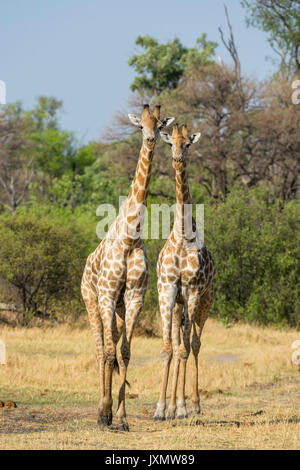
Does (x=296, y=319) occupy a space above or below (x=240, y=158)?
below

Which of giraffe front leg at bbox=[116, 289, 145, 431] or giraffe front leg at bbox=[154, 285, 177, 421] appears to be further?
giraffe front leg at bbox=[154, 285, 177, 421]

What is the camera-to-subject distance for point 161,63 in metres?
41.0

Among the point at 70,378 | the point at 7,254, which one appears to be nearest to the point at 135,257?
the point at 70,378

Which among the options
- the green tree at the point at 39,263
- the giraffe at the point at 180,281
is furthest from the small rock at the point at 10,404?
the green tree at the point at 39,263

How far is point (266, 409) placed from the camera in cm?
1052

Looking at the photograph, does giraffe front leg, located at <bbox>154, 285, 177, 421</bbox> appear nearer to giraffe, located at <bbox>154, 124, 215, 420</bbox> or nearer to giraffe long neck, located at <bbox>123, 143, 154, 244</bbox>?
giraffe, located at <bbox>154, 124, 215, 420</bbox>

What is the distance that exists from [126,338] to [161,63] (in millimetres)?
34245

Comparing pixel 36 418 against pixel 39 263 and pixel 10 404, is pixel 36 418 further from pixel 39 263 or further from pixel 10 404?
pixel 39 263

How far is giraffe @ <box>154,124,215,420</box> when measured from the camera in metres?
9.60

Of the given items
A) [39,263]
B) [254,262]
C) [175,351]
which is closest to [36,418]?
[175,351]

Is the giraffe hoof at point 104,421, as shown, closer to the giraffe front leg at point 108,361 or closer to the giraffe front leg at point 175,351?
the giraffe front leg at point 108,361

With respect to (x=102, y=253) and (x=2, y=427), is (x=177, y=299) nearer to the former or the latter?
(x=102, y=253)

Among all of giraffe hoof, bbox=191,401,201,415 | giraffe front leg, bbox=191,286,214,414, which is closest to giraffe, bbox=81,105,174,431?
giraffe hoof, bbox=191,401,201,415
